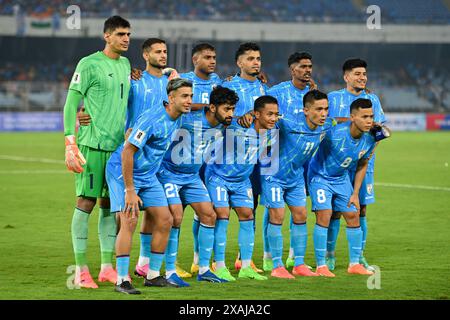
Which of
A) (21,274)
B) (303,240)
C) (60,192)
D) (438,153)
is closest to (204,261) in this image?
(303,240)

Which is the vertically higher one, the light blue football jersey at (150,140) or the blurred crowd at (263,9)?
the blurred crowd at (263,9)

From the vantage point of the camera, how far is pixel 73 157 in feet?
27.0

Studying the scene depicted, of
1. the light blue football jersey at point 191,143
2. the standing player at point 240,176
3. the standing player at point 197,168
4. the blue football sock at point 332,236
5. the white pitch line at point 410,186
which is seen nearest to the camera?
the standing player at point 197,168

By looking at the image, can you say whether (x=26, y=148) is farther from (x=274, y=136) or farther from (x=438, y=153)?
(x=274, y=136)

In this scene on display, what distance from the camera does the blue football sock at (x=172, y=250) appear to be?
8.62 m

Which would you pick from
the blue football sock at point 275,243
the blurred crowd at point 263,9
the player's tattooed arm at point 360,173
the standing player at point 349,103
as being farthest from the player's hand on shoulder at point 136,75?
the blurred crowd at point 263,9

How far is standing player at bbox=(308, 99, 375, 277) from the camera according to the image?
949 centimetres

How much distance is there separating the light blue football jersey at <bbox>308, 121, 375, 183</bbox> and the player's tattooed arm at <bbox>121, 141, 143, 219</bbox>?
8.09 ft

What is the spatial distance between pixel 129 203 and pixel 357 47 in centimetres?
4102

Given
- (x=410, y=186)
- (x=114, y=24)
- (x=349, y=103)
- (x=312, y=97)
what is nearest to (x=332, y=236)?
(x=349, y=103)

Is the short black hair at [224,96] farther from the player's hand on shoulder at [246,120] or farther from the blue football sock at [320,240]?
the blue football sock at [320,240]

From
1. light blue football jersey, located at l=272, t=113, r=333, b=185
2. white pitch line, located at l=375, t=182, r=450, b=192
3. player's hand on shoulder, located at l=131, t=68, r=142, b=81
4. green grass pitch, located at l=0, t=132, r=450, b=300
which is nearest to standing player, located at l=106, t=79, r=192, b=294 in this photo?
green grass pitch, located at l=0, t=132, r=450, b=300

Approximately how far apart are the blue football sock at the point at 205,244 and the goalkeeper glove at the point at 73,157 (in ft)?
4.56
